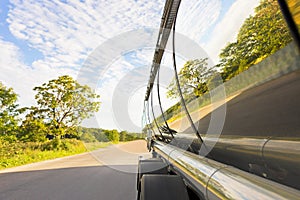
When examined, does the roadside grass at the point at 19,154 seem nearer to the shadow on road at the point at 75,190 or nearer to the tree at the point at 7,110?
the tree at the point at 7,110

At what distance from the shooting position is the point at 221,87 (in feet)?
3.78

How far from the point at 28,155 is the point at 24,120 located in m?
6.97

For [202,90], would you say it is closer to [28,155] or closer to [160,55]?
[160,55]

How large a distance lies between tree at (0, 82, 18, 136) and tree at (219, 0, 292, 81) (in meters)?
17.2

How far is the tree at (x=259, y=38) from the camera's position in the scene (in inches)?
25.9

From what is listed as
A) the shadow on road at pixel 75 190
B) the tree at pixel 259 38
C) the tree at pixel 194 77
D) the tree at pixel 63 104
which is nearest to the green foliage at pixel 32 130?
the tree at pixel 63 104

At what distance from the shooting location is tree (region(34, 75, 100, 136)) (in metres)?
17.0

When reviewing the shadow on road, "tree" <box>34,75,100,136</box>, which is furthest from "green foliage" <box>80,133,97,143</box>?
the shadow on road

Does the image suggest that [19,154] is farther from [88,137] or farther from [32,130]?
[88,137]

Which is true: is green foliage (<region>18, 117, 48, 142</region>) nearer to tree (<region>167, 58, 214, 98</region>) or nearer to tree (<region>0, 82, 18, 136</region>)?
tree (<region>0, 82, 18, 136</region>)

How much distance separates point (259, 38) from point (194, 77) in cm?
72

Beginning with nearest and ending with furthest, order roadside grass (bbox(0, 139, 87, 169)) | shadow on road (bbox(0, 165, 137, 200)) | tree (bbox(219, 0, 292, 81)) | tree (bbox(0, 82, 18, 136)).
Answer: tree (bbox(219, 0, 292, 81)) → shadow on road (bbox(0, 165, 137, 200)) → roadside grass (bbox(0, 139, 87, 169)) → tree (bbox(0, 82, 18, 136))

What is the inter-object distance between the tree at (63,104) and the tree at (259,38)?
18158 mm

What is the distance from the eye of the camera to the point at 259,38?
771mm
